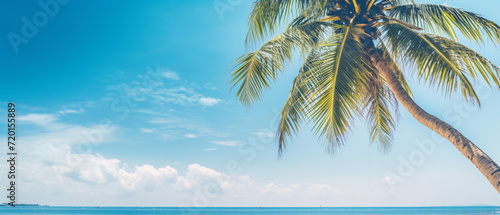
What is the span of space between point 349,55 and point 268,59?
133 centimetres

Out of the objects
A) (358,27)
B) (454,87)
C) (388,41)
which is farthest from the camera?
(388,41)

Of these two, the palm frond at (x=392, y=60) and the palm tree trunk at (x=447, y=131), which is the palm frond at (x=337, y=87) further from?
the palm frond at (x=392, y=60)

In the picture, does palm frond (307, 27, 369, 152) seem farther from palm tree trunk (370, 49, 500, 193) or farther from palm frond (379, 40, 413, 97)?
palm frond (379, 40, 413, 97)

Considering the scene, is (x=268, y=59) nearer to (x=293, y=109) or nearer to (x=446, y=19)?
(x=293, y=109)

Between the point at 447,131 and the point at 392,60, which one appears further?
the point at 392,60

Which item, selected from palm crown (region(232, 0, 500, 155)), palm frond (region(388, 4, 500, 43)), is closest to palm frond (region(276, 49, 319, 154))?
palm crown (region(232, 0, 500, 155))

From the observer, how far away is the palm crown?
5070mm

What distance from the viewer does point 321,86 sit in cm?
525

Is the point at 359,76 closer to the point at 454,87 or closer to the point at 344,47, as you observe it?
the point at 344,47

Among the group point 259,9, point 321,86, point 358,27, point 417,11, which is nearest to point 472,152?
point 321,86

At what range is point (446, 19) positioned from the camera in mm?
6066

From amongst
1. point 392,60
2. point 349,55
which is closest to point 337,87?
point 349,55

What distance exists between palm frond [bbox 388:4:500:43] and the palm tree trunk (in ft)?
3.56

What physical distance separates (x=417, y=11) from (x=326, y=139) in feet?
8.95
